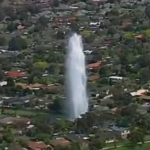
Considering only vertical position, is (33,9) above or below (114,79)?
above

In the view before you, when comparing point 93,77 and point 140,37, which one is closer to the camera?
point 93,77

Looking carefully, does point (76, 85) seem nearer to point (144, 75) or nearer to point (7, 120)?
point (7, 120)

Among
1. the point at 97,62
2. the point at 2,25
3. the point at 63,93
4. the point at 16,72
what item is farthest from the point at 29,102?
the point at 2,25

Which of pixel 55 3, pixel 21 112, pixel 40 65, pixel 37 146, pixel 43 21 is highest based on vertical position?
pixel 55 3

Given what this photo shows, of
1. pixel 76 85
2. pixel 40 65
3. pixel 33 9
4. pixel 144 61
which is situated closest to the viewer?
pixel 76 85

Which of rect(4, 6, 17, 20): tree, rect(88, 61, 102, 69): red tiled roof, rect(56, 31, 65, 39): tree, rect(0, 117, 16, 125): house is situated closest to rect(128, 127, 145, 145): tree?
rect(0, 117, 16, 125): house

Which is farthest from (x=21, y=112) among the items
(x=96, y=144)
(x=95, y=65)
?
(x=95, y=65)

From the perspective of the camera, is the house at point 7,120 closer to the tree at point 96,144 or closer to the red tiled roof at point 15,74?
the tree at point 96,144

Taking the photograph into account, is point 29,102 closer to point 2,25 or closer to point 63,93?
point 63,93
